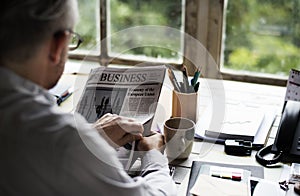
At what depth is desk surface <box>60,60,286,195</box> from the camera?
133 cm

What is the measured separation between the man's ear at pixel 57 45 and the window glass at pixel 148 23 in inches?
67.1

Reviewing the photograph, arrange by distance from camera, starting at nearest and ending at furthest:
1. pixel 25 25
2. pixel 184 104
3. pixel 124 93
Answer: pixel 25 25 → pixel 124 93 → pixel 184 104

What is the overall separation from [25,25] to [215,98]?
1.08 m

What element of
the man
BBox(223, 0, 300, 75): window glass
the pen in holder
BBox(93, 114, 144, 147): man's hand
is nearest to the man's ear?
the man

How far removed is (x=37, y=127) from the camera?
0.85 m

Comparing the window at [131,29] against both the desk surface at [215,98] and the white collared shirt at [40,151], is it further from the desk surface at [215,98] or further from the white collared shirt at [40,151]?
the white collared shirt at [40,151]

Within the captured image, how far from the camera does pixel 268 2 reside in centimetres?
239

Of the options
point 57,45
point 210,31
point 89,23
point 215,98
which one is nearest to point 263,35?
point 210,31

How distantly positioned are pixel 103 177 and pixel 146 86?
577mm

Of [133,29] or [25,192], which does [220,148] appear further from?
[133,29]

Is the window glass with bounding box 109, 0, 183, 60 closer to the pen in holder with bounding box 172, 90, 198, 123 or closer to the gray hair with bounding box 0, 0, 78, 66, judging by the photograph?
the pen in holder with bounding box 172, 90, 198, 123

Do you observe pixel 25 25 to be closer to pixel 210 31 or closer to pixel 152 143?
pixel 152 143

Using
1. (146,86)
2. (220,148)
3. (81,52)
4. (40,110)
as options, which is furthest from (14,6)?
(81,52)

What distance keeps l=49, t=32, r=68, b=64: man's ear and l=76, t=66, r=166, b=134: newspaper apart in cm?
49
